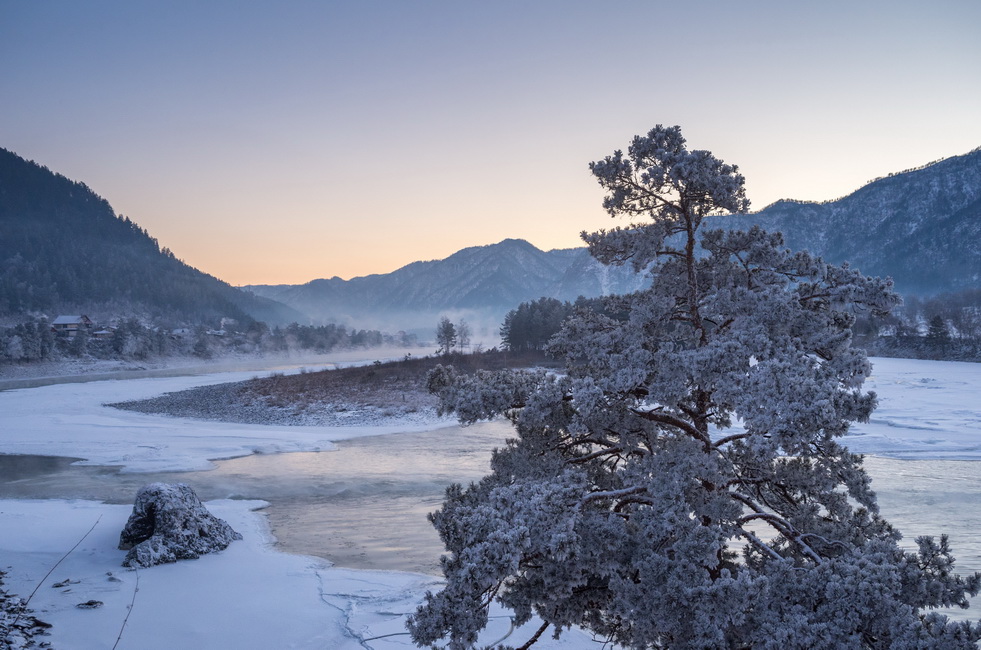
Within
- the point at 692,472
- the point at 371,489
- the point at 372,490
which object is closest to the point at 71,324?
the point at 371,489

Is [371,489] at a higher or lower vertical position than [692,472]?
lower

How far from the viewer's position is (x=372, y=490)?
1934cm

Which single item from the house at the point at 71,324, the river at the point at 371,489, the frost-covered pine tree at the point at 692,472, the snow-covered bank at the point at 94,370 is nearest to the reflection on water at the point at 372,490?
the river at the point at 371,489

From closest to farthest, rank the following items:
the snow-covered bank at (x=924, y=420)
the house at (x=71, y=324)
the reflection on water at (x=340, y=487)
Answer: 1. the reflection on water at (x=340, y=487)
2. the snow-covered bank at (x=924, y=420)
3. the house at (x=71, y=324)

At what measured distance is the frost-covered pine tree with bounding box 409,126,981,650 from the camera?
13.6 ft

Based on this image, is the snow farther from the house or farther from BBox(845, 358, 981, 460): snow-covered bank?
the house

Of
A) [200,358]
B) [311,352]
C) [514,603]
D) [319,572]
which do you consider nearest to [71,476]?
[319,572]

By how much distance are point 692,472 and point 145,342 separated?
119968mm

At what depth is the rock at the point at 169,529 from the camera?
1159cm

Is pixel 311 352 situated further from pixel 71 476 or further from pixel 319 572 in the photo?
pixel 319 572

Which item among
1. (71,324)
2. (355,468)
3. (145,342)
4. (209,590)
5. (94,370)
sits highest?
(71,324)

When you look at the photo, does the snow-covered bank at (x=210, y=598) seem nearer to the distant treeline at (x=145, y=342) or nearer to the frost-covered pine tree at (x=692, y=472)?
the frost-covered pine tree at (x=692, y=472)

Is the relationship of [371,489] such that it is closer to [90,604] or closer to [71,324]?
[90,604]

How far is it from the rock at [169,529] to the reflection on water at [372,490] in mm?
1923
